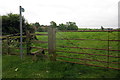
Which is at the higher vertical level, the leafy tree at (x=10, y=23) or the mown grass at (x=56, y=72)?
the leafy tree at (x=10, y=23)

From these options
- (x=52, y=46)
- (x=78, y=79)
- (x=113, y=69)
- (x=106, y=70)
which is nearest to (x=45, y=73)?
(x=78, y=79)

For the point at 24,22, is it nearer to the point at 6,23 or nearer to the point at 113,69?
the point at 6,23

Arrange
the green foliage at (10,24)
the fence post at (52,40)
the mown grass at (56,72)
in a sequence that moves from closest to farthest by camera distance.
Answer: the mown grass at (56,72) < the fence post at (52,40) < the green foliage at (10,24)

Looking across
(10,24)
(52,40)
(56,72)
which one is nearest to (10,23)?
(10,24)

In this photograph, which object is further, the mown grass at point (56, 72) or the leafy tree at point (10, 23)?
the leafy tree at point (10, 23)

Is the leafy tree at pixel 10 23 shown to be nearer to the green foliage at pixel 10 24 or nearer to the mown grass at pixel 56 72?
the green foliage at pixel 10 24

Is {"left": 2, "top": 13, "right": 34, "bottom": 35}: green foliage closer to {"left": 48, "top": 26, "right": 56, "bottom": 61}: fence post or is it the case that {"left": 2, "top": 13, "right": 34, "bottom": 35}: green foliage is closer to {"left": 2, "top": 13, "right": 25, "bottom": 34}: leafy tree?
{"left": 2, "top": 13, "right": 25, "bottom": 34}: leafy tree

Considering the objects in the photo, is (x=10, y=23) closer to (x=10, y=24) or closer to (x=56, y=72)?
(x=10, y=24)

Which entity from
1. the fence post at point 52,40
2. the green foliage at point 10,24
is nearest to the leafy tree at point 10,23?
the green foliage at point 10,24

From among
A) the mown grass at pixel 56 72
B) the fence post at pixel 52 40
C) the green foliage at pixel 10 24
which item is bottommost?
the mown grass at pixel 56 72

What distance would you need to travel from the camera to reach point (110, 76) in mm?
3033

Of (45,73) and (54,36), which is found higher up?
(54,36)

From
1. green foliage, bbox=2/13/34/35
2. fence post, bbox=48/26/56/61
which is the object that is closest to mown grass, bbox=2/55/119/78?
fence post, bbox=48/26/56/61

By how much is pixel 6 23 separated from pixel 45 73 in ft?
22.0
